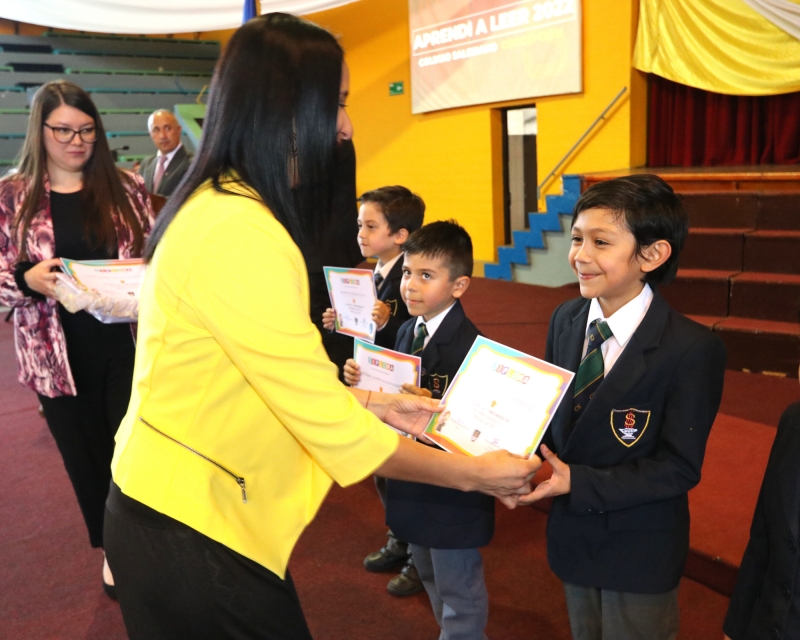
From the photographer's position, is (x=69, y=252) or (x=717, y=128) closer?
(x=69, y=252)

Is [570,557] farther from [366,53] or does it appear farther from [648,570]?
[366,53]

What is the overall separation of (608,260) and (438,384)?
566 millimetres

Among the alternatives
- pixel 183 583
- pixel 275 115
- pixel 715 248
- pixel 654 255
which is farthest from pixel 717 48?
pixel 183 583

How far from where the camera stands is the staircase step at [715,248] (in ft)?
13.6

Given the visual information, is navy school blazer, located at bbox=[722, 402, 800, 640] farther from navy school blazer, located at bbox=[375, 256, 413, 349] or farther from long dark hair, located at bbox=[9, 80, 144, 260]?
long dark hair, located at bbox=[9, 80, 144, 260]

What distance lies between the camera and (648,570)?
1.32 meters

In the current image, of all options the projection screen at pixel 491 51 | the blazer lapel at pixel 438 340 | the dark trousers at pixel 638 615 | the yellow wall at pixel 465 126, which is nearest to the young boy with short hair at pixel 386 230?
the blazer lapel at pixel 438 340

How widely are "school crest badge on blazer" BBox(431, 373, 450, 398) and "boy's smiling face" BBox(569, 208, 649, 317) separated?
0.47 m

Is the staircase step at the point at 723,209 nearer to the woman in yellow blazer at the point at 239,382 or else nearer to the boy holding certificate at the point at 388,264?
the boy holding certificate at the point at 388,264

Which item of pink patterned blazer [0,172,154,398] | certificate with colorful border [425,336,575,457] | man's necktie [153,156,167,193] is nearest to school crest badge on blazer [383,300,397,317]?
certificate with colorful border [425,336,575,457]

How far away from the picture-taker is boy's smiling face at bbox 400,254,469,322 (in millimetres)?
1831

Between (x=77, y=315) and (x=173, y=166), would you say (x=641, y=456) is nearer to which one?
(x=77, y=315)

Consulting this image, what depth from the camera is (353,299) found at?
2.29m

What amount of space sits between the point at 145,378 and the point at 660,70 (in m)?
6.34
